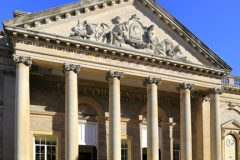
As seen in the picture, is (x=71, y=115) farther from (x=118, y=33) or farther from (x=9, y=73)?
(x=118, y=33)

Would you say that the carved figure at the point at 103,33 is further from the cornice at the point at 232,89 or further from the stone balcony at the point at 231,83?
the cornice at the point at 232,89

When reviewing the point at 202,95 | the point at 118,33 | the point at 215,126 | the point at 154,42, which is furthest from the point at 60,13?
the point at 215,126

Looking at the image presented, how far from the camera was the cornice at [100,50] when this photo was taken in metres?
21.5

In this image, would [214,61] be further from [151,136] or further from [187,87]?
[151,136]

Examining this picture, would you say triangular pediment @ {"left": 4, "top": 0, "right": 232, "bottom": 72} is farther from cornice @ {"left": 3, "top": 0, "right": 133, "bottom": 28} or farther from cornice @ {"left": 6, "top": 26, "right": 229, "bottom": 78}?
cornice @ {"left": 6, "top": 26, "right": 229, "bottom": 78}

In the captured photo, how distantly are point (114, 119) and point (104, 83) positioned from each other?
206 inches

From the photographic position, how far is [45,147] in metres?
24.7

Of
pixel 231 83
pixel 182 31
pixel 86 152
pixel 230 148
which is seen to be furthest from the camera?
pixel 231 83

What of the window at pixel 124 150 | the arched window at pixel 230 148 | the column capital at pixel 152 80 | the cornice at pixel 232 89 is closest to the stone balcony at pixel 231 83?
the cornice at pixel 232 89

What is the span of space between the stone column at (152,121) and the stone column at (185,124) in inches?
98.5

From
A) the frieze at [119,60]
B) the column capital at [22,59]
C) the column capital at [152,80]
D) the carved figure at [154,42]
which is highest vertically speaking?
the carved figure at [154,42]

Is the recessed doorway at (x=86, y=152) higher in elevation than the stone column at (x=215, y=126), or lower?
lower

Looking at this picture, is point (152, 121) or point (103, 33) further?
point (152, 121)

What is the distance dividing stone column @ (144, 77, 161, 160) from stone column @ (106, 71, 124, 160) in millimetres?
2395
